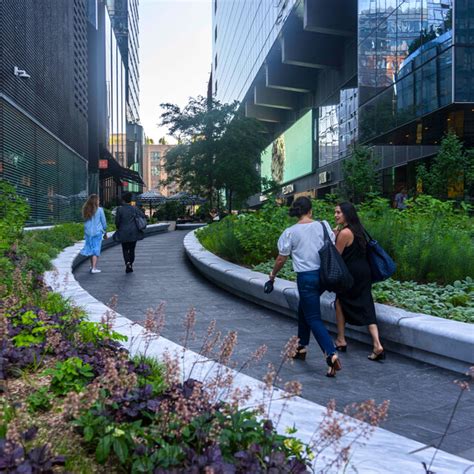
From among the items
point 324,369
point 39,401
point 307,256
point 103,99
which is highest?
point 103,99

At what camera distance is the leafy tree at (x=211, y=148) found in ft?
78.4

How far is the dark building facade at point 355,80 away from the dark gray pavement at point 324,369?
58.6 feet

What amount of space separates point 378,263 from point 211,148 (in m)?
19.0

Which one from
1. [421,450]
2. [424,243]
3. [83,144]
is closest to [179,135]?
[83,144]

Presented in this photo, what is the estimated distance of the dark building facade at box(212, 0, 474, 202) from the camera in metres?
23.7

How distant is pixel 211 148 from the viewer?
2398 centimetres

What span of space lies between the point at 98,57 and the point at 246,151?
25.8m

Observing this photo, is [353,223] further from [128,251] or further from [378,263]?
[128,251]

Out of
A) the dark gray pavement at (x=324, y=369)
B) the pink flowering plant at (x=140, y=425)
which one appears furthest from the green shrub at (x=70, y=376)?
the dark gray pavement at (x=324, y=369)

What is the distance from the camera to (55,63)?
2491cm

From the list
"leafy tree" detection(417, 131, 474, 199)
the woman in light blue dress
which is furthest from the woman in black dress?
"leafy tree" detection(417, 131, 474, 199)

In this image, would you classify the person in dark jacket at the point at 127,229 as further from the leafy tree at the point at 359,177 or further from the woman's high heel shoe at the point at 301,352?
the leafy tree at the point at 359,177

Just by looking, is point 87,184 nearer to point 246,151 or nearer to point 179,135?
point 179,135

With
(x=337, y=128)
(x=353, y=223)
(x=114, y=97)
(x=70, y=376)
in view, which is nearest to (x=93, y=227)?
(x=353, y=223)
